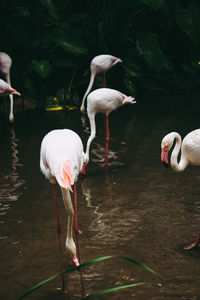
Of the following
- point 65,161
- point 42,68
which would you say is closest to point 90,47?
point 42,68

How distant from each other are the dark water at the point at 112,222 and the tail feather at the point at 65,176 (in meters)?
0.77

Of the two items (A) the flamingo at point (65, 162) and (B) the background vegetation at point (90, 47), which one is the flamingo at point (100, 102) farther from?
(B) the background vegetation at point (90, 47)

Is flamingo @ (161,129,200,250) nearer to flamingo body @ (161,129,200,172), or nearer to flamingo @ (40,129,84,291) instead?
flamingo body @ (161,129,200,172)

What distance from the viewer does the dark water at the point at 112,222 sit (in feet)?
9.85

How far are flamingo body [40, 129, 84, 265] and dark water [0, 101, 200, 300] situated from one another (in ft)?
1.08

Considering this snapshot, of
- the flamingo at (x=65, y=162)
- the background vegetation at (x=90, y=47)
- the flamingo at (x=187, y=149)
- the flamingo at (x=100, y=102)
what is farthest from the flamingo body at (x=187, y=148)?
the background vegetation at (x=90, y=47)

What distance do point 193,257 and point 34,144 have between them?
358cm

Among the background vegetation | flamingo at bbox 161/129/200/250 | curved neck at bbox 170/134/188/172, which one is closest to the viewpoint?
flamingo at bbox 161/129/200/250

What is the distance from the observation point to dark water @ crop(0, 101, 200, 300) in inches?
118

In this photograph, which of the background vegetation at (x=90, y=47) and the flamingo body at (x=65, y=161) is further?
the background vegetation at (x=90, y=47)

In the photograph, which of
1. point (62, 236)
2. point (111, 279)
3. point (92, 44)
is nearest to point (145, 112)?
point (92, 44)

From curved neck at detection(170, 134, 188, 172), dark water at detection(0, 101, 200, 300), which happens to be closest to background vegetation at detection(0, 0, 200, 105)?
dark water at detection(0, 101, 200, 300)

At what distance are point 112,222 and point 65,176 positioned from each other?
4.54 ft

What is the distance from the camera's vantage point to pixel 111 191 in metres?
4.64
